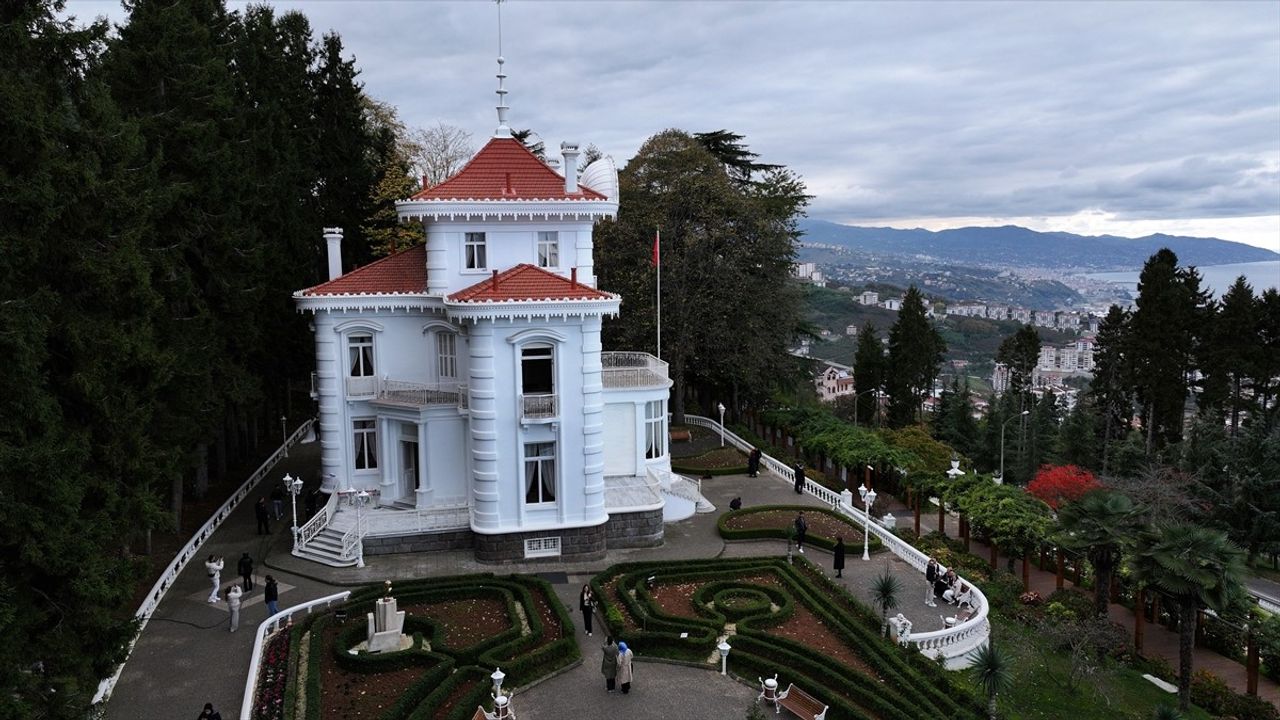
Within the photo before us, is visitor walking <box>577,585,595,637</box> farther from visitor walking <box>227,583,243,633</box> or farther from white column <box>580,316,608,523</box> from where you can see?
visitor walking <box>227,583,243,633</box>

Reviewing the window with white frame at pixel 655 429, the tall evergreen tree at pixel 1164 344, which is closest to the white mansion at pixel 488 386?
the window with white frame at pixel 655 429

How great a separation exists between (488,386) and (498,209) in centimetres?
622

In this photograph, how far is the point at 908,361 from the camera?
60.2 m

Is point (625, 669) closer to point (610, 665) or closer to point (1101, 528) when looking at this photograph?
point (610, 665)

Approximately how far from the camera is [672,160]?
146 ft

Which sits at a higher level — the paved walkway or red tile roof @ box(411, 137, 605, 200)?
red tile roof @ box(411, 137, 605, 200)

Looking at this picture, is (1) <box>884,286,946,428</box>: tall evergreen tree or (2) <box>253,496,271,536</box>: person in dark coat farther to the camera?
(1) <box>884,286,946,428</box>: tall evergreen tree

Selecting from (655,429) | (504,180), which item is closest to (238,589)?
(504,180)

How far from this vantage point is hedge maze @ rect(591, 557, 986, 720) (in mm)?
17531

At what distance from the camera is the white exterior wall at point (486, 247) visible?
2727 cm

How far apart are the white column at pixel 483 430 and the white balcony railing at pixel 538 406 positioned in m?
0.92

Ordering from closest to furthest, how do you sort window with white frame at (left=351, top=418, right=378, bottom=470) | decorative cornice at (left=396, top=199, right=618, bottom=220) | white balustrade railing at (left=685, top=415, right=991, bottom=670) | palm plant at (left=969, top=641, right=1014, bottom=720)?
palm plant at (left=969, top=641, right=1014, bottom=720)
white balustrade railing at (left=685, top=415, right=991, bottom=670)
decorative cornice at (left=396, top=199, right=618, bottom=220)
window with white frame at (left=351, top=418, right=378, bottom=470)

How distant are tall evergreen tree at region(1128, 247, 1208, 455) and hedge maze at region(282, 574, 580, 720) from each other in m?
38.0

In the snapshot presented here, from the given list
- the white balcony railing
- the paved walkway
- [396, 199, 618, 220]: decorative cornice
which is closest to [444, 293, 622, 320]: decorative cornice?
the white balcony railing
